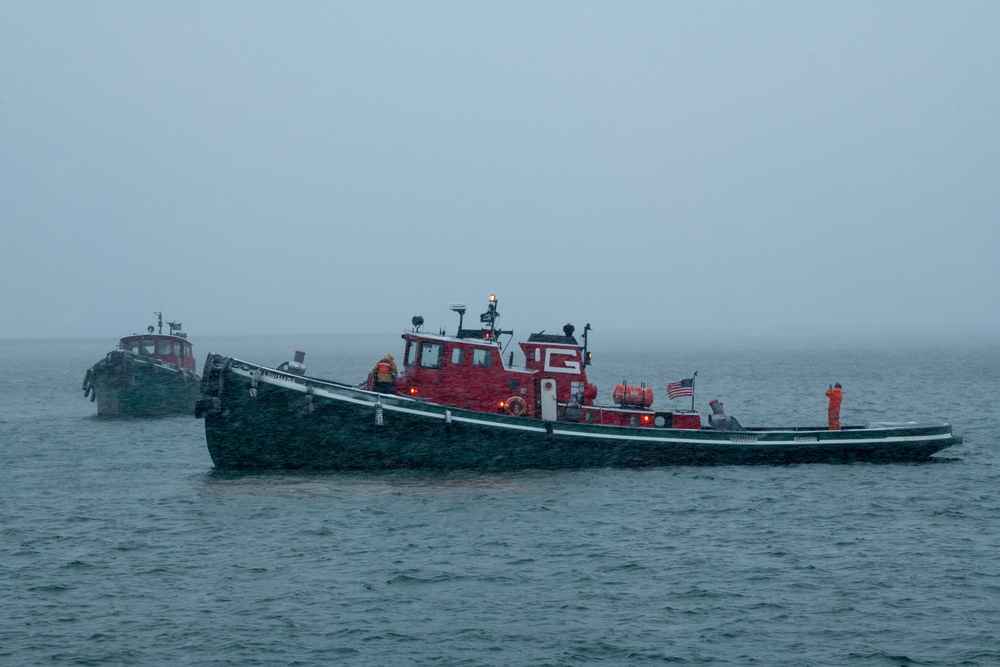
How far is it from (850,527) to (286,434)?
1308 cm

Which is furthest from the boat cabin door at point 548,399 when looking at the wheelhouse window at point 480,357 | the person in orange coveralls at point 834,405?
the person in orange coveralls at point 834,405

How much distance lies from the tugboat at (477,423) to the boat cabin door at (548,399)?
0.03 metres

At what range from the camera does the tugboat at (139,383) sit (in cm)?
4328

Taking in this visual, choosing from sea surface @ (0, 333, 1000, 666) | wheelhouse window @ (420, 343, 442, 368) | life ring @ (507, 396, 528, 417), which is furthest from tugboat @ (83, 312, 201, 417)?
life ring @ (507, 396, 528, 417)

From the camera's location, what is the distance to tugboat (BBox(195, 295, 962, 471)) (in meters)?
23.7

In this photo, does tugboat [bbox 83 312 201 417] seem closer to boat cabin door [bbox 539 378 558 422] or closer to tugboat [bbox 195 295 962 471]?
tugboat [bbox 195 295 962 471]

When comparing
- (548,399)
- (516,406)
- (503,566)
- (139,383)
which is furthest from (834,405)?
(139,383)

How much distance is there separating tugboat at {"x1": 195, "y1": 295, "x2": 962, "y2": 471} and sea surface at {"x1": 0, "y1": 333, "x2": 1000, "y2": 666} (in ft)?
1.77

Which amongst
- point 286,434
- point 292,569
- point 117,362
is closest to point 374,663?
point 292,569

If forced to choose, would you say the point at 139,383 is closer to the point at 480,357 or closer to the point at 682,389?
the point at 480,357

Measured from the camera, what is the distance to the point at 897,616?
14.2 meters

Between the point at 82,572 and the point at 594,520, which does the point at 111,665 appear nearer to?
the point at 82,572

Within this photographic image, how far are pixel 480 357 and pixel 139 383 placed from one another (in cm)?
2451

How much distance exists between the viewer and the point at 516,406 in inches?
981
